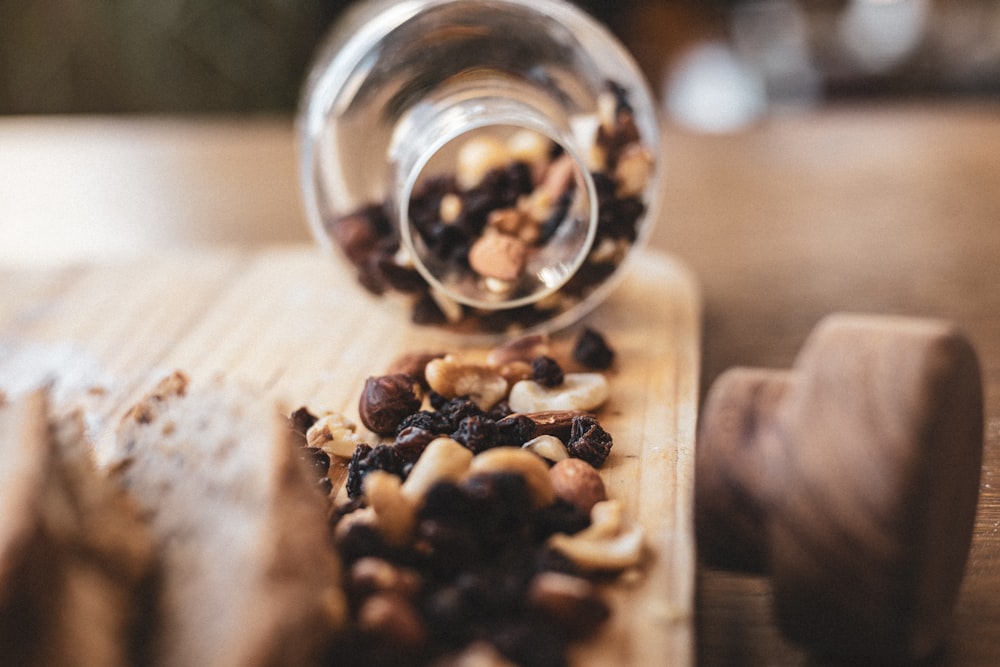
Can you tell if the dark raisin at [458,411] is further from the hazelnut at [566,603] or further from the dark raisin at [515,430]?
the hazelnut at [566,603]

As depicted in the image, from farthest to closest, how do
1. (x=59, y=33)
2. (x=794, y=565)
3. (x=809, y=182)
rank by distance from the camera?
(x=59, y=33)
(x=809, y=182)
(x=794, y=565)

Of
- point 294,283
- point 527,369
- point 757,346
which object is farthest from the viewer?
point 294,283

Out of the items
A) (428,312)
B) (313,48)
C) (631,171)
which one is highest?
(313,48)

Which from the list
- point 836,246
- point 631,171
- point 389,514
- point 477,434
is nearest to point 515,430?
point 477,434

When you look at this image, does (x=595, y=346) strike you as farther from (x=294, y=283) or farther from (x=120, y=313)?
(x=120, y=313)

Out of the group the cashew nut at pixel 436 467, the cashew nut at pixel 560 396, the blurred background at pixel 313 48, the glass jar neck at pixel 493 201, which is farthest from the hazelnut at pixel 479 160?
the blurred background at pixel 313 48

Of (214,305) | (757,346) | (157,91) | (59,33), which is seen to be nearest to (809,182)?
(757,346)

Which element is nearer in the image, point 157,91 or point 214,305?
point 214,305

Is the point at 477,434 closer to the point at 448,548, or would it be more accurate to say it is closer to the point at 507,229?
the point at 448,548
